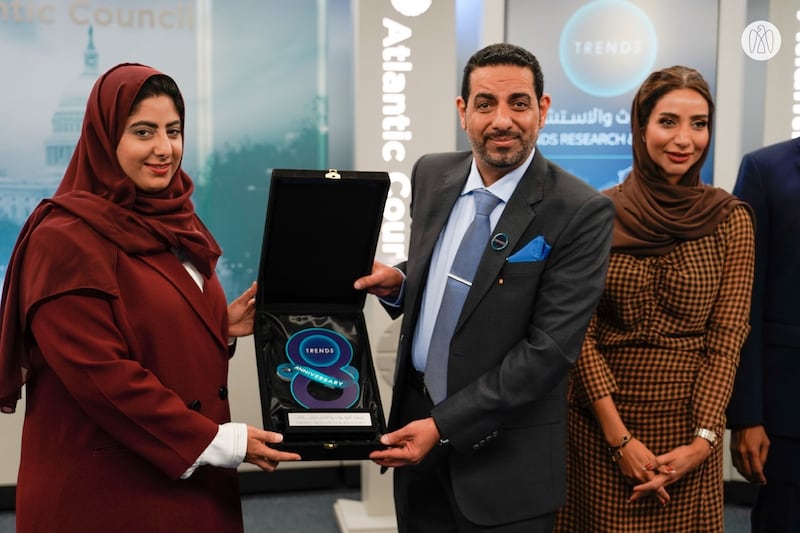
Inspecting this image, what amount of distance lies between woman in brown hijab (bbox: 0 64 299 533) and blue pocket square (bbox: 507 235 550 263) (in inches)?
28.1

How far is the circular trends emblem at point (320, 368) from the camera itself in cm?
225

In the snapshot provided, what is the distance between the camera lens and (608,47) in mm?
4707

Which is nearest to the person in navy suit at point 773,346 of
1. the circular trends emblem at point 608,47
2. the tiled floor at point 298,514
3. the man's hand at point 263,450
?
the man's hand at point 263,450

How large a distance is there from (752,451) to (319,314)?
1362 millimetres

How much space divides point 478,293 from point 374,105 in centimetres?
202

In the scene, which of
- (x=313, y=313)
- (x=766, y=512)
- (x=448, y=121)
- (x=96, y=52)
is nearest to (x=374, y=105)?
(x=448, y=121)

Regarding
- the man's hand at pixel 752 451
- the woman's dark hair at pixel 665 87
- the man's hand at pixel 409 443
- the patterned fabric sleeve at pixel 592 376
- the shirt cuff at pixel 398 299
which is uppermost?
the woman's dark hair at pixel 665 87

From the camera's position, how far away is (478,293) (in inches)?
86.2

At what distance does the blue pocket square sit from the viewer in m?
2.20

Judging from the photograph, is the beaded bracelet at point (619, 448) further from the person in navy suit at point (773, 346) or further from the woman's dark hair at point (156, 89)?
the woman's dark hair at point (156, 89)

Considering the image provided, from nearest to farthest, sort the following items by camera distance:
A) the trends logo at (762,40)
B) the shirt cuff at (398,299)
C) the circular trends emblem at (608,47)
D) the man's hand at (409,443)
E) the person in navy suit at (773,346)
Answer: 1. the man's hand at (409,443)
2. the shirt cuff at (398,299)
3. the person in navy suit at (773,346)
4. the trends logo at (762,40)
5. the circular trends emblem at (608,47)

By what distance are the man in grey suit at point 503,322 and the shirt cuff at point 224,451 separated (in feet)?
1.07

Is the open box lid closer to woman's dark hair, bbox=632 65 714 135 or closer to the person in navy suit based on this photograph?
woman's dark hair, bbox=632 65 714 135

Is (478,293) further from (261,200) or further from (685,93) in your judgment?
(261,200)
